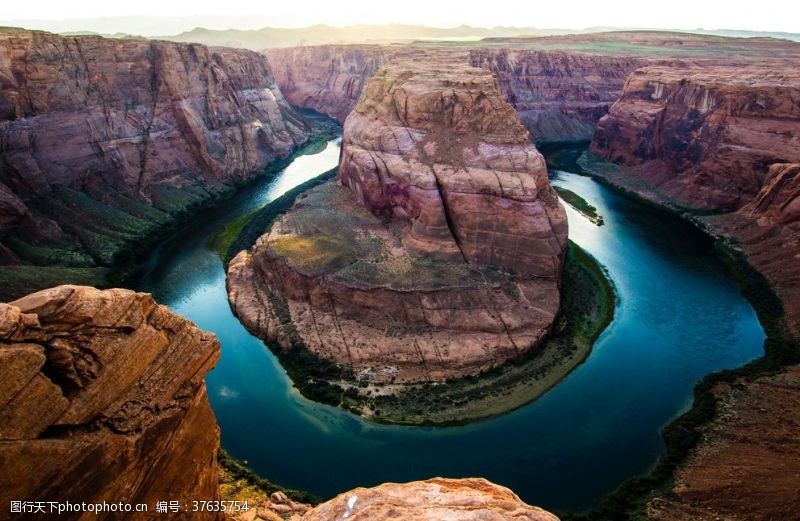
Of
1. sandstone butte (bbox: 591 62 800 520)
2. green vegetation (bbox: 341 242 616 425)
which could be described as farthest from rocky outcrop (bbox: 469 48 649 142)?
green vegetation (bbox: 341 242 616 425)

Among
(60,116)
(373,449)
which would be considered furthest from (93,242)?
(373,449)

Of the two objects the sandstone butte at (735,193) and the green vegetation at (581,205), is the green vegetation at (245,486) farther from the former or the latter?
the green vegetation at (581,205)

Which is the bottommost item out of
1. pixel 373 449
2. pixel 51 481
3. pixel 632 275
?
pixel 373 449

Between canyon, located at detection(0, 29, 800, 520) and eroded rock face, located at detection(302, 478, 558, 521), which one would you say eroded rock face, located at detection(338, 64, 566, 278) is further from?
eroded rock face, located at detection(302, 478, 558, 521)

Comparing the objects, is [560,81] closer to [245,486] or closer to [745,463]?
[745,463]

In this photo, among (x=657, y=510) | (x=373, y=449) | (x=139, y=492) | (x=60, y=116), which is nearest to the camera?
(x=139, y=492)

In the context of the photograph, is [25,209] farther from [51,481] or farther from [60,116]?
[51,481]
